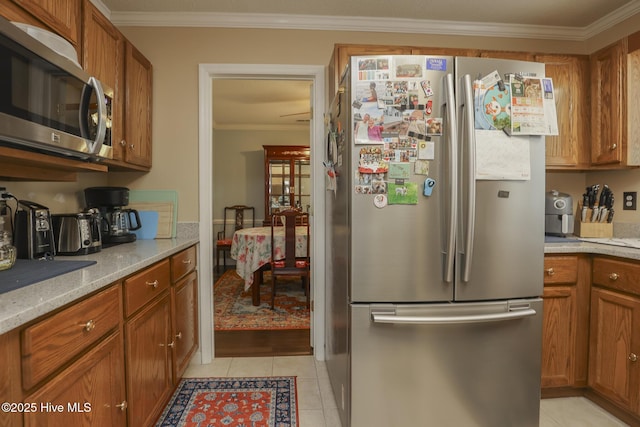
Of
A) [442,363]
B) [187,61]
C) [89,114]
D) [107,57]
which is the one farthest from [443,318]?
[187,61]

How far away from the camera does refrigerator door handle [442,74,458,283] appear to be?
131cm

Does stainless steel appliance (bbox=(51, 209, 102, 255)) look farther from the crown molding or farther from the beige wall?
the crown molding

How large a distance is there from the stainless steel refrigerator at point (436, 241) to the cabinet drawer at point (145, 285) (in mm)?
916

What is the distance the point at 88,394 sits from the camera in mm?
1058

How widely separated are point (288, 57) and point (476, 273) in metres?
1.93

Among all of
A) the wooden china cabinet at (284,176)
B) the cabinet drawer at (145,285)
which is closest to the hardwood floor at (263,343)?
the cabinet drawer at (145,285)

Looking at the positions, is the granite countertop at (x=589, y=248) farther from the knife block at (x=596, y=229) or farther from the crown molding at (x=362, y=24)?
the crown molding at (x=362, y=24)

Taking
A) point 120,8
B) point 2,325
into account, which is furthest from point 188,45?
point 2,325

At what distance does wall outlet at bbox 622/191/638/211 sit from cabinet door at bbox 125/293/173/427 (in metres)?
3.00

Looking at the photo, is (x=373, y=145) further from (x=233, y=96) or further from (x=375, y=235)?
(x=233, y=96)

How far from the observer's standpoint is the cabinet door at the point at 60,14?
49.6 inches

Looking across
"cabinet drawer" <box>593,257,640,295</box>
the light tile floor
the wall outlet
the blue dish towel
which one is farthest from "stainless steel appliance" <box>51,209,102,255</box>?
the wall outlet

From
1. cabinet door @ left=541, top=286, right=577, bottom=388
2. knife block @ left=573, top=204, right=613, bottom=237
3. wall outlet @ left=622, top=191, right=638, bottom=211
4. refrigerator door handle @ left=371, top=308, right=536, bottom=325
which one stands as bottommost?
cabinet door @ left=541, top=286, right=577, bottom=388

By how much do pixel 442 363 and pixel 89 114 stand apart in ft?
6.06
